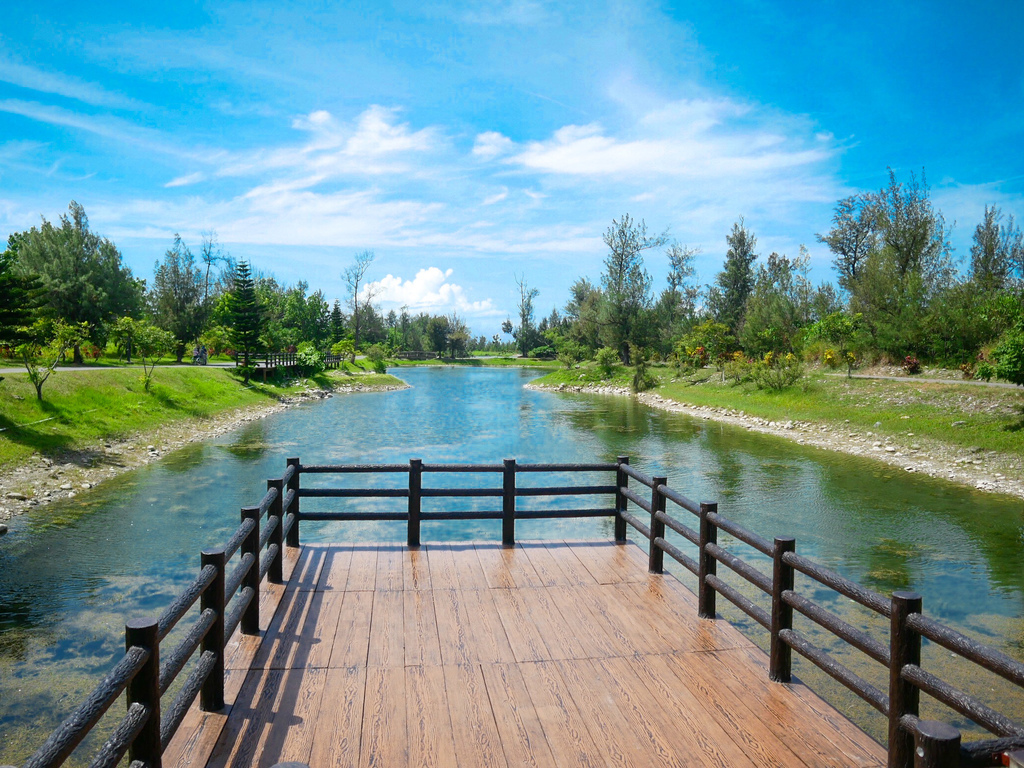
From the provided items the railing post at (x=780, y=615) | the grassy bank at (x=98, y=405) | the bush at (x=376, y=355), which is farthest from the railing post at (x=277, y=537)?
the bush at (x=376, y=355)

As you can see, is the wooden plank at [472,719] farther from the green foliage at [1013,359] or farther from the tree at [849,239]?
the tree at [849,239]

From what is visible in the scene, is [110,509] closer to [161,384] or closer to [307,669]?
[307,669]

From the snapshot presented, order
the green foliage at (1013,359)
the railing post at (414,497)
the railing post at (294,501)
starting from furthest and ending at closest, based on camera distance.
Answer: the green foliage at (1013,359) → the railing post at (414,497) → the railing post at (294,501)

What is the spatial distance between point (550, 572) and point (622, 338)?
43.8m

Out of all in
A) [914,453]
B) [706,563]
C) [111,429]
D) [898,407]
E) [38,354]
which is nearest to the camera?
[706,563]

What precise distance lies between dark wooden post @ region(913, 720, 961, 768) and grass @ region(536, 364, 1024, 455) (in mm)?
16630

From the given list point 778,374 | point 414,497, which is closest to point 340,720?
point 414,497

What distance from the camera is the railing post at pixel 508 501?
6750 mm

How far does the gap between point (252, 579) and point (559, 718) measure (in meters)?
2.43

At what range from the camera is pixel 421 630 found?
16.3 feet

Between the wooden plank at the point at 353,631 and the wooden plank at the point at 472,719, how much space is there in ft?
2.15

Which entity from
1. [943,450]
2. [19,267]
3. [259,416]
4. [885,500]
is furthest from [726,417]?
[19,267]

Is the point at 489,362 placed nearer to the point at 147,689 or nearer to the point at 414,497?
the point at 414,497

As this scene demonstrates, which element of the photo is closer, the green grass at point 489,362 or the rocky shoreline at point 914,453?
the rocky shoreline at point 914,453
